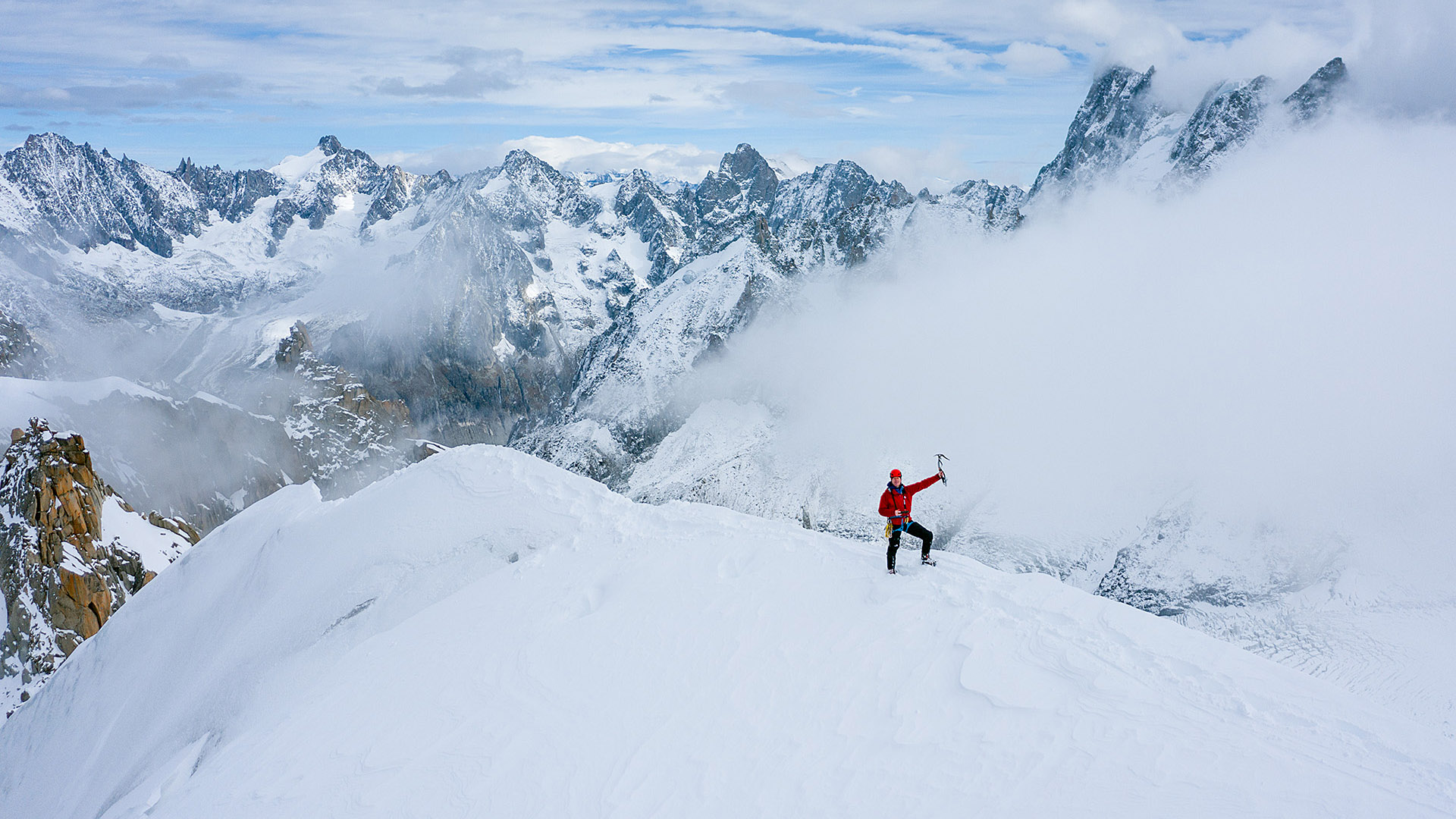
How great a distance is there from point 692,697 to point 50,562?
114233 mm

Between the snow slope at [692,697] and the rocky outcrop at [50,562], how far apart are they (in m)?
80.8

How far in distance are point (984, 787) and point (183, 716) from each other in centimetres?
2648

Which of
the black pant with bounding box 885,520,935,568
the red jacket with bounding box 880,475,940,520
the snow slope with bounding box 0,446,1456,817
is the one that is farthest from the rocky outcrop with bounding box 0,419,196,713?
the red jacket with bounding box 880,475,940,520

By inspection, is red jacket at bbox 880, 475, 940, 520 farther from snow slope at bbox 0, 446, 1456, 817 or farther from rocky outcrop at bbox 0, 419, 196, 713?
rocky outcrop at bbox 0, 419, 196, 713

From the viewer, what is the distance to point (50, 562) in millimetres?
86375

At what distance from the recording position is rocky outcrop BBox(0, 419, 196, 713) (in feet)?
270

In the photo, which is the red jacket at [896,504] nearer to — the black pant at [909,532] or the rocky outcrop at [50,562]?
the black pant at [909,532]

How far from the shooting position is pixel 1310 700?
44.3 ft

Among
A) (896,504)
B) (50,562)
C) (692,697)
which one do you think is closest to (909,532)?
(896,504)

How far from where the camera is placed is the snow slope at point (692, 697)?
11680mm

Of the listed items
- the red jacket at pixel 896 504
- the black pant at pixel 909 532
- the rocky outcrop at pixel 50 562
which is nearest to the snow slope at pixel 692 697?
the black pant at pixel 909 532

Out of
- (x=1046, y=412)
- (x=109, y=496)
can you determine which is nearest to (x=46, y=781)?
(x=109, y=496)

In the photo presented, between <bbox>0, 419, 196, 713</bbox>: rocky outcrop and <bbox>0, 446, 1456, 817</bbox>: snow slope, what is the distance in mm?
80799

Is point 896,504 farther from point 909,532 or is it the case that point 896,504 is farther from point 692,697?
point 692,697
